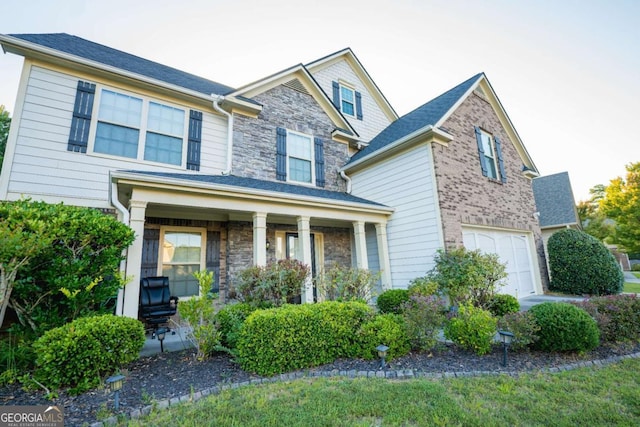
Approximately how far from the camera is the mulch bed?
9.14 ft

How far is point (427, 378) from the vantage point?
3.38 metres

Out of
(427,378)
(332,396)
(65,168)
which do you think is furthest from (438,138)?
(65,168)

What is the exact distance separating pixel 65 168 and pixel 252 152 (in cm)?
408

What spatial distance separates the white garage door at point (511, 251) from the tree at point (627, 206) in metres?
15.0

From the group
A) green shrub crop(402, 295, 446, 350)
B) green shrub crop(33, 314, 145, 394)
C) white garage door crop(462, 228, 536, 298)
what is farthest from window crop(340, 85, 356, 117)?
green shrub crop(33, 314, 145, 394)

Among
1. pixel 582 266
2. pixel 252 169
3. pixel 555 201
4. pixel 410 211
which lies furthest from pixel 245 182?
pixel 555 201

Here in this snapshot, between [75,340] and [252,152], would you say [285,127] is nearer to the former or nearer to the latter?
[252,152]

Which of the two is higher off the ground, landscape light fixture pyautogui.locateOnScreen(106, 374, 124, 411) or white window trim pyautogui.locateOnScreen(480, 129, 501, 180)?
white window trim pyautogui.locateOnScreen(480, 129, 501, 180)

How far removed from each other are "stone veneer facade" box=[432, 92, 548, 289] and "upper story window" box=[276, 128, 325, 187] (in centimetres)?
360

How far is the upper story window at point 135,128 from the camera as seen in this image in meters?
5.88

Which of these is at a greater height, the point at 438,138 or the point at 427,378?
the point at 438,138

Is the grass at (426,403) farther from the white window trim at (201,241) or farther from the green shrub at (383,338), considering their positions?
the white window trim at (201,241)

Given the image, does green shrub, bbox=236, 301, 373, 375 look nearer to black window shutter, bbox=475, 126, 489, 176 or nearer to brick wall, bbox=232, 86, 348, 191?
brick wall, bbox=232, 86, 348, 191

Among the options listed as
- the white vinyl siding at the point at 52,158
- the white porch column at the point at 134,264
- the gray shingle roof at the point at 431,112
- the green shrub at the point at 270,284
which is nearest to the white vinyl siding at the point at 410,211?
the gray shingle roof at the point at 431,112
